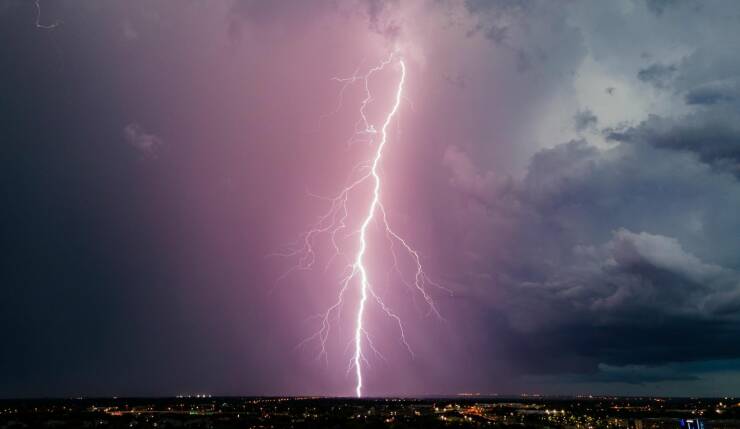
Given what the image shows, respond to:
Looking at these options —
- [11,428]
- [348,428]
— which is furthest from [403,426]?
[11,428]

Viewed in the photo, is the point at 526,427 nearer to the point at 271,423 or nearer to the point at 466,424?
the point at 466,424

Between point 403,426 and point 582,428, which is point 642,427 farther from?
point 403,426

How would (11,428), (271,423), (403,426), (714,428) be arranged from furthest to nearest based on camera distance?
(271,423) < (403,426) < (11,428) < (714,428)

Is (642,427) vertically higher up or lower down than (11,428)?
lower down

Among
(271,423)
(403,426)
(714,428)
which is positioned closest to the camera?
(714,428)

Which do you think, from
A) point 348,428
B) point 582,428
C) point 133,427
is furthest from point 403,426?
point 133,427

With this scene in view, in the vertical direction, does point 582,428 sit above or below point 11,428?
below

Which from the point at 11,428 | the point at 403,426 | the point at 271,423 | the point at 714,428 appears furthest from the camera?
the point at 271,423

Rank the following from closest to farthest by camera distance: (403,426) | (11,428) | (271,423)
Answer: (11,428), (403,426), (271,423)

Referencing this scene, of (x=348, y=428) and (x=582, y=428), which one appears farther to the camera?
(x=582, y=428)
